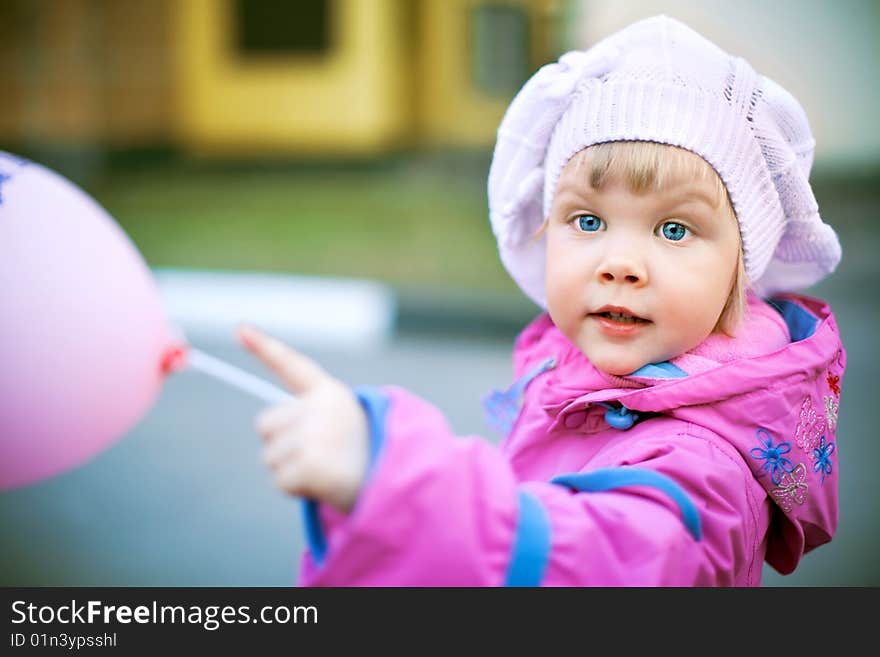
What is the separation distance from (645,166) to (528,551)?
0.38 m

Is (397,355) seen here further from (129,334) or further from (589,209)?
(589,209)

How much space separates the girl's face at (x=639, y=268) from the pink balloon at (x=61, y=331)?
519 millimetres

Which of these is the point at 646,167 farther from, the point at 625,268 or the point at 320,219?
the point at 320,219

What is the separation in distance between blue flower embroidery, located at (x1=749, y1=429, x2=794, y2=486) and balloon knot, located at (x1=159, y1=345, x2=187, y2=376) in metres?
0.71

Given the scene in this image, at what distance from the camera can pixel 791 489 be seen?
35.3 inches

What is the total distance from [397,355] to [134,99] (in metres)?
6.30

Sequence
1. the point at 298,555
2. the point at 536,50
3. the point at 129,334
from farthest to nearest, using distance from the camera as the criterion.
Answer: the point at 536,50 → the point at 298,555 → the point at 129,334

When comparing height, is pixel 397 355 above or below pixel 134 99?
below

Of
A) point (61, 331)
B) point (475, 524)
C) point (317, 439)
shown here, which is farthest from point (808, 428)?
point (61, 331)

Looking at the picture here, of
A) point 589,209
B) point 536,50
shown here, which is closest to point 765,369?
point 589,209

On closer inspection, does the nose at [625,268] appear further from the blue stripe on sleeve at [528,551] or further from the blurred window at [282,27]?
the blurred window at [282,27]

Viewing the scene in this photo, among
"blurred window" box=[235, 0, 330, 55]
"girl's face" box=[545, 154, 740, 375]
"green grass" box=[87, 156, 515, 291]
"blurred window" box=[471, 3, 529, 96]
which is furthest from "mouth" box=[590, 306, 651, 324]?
"blurred window" box=[235, 0, 330, 55]

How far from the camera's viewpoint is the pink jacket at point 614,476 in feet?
2.16

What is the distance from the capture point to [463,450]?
679 millimetres
